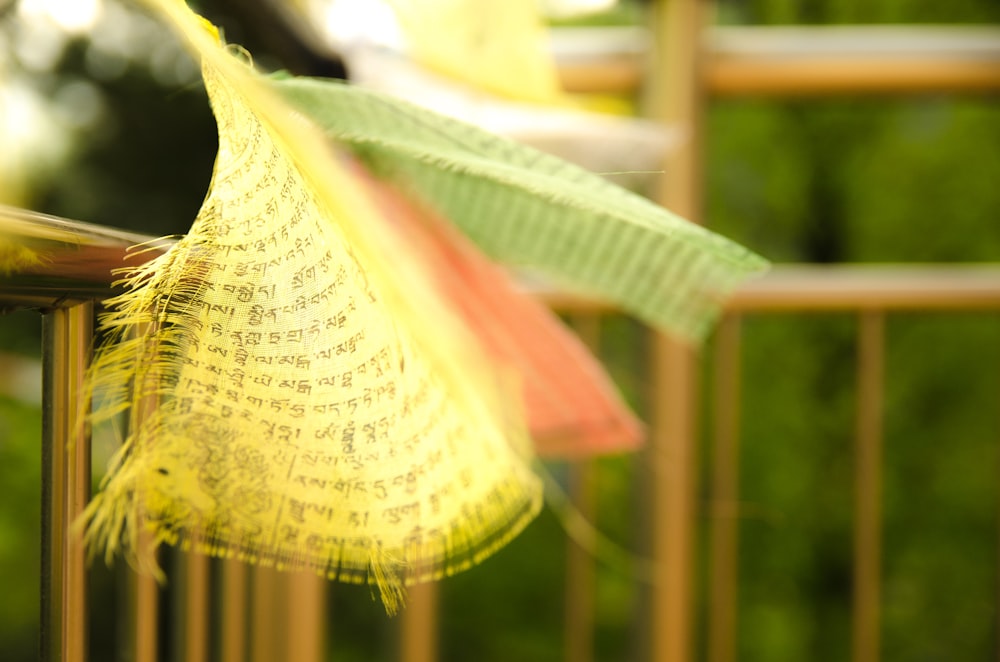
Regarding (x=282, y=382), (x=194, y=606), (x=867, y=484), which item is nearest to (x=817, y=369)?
(x=867, y=484)

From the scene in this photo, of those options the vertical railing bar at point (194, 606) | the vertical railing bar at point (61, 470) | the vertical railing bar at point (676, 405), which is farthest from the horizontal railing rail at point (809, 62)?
the vertical railing bar at point (61, 470)

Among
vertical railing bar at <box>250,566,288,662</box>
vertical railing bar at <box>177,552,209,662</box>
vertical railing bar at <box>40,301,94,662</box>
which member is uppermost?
vertical railing bar at <box>40,301,94,662</box>

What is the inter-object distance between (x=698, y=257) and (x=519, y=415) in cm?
20

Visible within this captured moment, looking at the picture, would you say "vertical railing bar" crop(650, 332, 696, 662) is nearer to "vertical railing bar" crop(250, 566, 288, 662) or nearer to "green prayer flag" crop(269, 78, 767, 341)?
"vertical railing bar" crop(250, 566, 288, 662)

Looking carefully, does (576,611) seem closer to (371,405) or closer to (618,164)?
(618,164)

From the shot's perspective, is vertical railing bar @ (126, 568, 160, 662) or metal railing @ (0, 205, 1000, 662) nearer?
metal railing @ (0, 205, 1000, 662)

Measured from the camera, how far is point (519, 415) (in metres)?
0.48

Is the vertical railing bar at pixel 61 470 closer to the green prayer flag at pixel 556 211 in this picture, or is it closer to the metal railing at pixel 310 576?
the metal railing at pixel 310 576

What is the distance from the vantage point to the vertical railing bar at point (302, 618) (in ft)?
2.25

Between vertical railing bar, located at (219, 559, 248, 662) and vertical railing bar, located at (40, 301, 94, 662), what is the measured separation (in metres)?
0.35

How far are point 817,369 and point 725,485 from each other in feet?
2.58

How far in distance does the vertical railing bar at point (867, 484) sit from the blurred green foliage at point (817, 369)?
18.9 inches

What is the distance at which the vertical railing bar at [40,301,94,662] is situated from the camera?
27cm

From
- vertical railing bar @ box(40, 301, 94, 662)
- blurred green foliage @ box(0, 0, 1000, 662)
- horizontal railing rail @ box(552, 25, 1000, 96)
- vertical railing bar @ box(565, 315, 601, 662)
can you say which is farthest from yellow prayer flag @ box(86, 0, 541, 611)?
blurred green foliage @ box(0, 0, 1000, 662)
